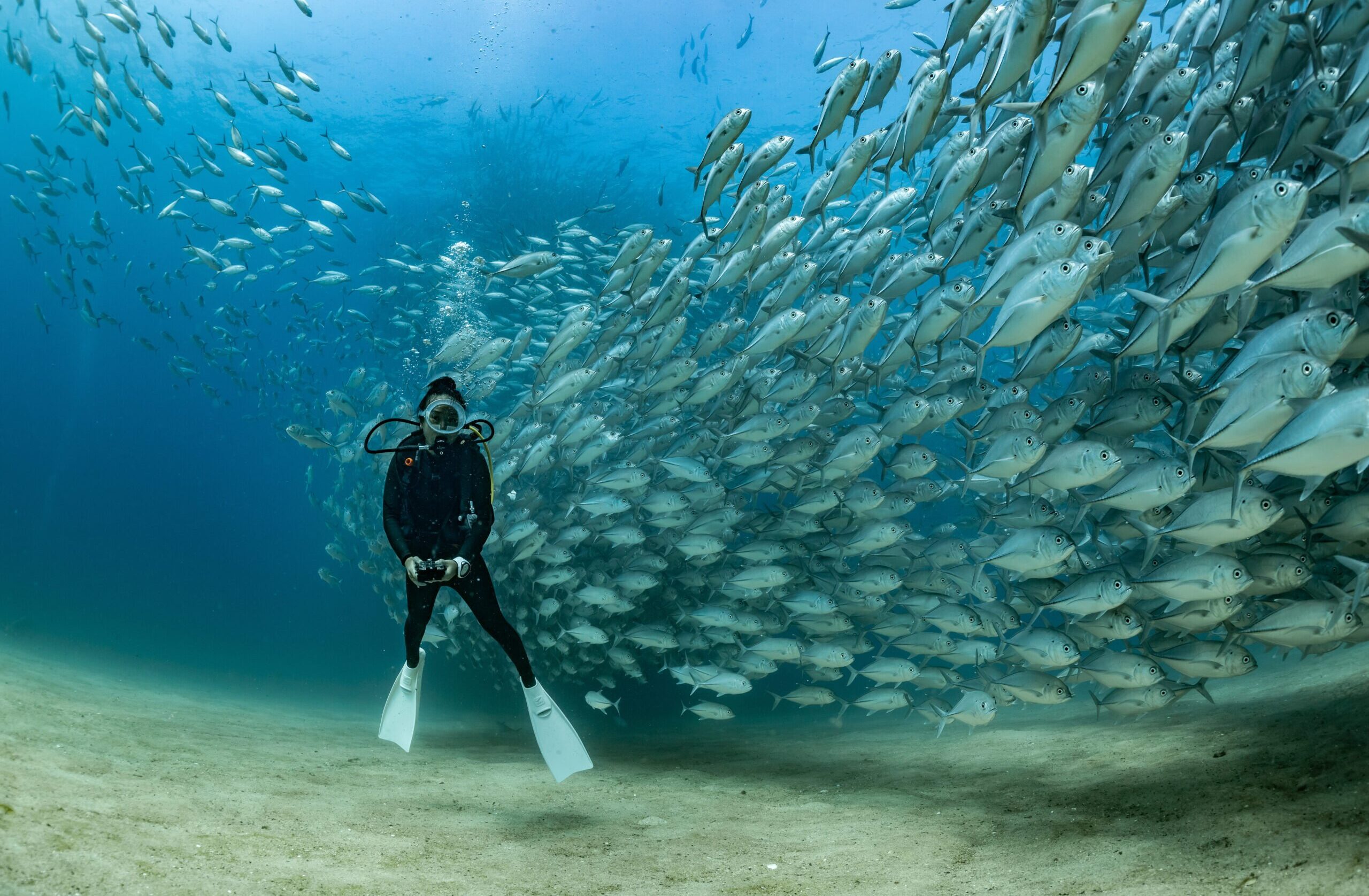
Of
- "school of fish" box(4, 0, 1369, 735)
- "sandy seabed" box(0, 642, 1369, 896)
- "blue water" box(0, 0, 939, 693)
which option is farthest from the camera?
"blue water" box(0, 0, 939, 693)

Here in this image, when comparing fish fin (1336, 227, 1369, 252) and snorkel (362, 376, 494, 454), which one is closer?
fish fin (1336, 227, 1369, 252)

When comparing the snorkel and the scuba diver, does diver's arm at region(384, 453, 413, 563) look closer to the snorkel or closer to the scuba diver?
the scuba diver

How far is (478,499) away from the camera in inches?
181

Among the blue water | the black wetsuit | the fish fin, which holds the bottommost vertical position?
the black wetsuit

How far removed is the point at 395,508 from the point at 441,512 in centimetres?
29

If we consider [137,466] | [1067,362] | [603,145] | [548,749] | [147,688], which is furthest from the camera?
[137,466]

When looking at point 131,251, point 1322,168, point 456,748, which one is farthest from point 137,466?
point 1322,168

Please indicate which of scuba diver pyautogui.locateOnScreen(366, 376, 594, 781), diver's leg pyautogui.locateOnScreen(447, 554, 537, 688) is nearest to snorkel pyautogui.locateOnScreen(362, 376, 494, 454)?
scuba diver pyautogui.locateOnScreen(366, 376, 594, 781)

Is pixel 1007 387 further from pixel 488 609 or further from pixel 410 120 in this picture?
pixel 410 120

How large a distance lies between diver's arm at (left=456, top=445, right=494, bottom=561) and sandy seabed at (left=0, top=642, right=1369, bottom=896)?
1703 mm

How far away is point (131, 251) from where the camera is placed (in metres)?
57.3

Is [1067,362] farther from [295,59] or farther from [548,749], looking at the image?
[295,59]

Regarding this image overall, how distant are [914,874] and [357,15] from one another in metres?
26.0

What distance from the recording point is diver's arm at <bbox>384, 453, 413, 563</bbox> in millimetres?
4434
